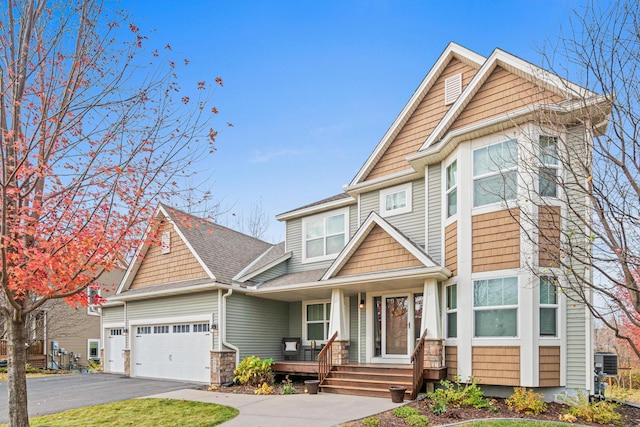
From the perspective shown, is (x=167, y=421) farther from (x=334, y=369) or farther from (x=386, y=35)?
(x=386, y=35)

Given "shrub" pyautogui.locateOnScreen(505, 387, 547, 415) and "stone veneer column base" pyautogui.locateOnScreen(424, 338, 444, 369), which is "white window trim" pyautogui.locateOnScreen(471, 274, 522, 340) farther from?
"shrub" pyautogui.locateOnScreen(505, 387, 547, 415)

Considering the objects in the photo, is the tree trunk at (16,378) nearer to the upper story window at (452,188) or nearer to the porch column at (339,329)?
the porch column at (339,329)

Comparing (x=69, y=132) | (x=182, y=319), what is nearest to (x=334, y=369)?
(x=182, y=319)

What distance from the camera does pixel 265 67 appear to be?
1212cm

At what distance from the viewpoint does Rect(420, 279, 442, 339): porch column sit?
11180 mm

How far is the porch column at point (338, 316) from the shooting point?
13125 mm

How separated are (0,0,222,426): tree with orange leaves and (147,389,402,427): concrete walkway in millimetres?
4046

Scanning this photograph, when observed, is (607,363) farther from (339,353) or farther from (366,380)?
(339,353)

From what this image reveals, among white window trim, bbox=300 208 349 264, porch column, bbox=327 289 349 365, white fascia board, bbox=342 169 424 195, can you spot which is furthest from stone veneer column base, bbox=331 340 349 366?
white fascia board, bbox=342 169 424 195

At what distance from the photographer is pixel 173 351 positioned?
15.7m

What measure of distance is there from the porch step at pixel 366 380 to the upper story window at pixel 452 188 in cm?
400

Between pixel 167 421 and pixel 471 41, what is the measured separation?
11.6 metres

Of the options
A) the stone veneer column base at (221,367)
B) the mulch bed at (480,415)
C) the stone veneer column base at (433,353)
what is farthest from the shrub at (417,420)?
the stone veneer column base at (221,367)

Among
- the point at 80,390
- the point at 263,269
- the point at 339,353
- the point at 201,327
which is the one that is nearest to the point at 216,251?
the point at 263,269
